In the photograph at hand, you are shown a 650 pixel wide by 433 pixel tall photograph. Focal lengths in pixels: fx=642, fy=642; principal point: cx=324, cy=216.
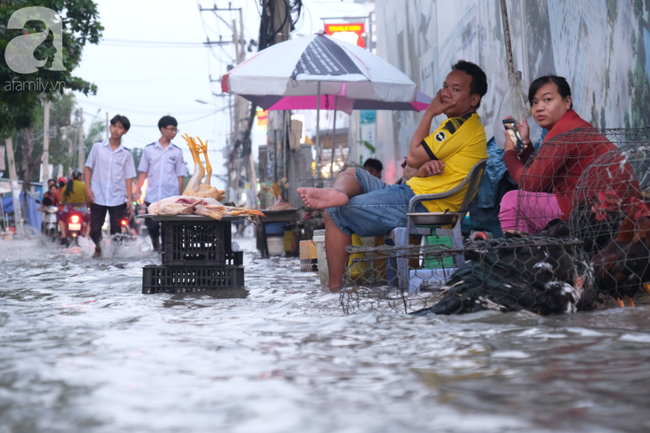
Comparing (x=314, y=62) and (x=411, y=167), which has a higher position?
(x=314, y=62)

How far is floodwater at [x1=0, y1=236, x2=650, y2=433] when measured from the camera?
1.46 metres

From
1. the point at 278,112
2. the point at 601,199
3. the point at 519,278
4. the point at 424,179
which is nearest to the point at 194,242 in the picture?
the point at 424,179

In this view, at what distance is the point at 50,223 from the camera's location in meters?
14.4

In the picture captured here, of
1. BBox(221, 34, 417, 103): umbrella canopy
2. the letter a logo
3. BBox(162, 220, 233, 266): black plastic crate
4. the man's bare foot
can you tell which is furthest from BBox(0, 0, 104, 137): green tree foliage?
the man's bare foot

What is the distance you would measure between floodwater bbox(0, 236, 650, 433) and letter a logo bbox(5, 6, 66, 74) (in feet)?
26.3

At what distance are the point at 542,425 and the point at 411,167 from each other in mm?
3182

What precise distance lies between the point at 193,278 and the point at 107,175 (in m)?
3.98

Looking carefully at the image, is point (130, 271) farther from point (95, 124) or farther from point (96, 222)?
point (95, 124)

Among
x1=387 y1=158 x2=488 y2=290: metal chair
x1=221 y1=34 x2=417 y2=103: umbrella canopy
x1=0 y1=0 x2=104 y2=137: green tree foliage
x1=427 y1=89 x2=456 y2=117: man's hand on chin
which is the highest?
x1=0 y1=0 x2=104 y2=137: green tree foliage

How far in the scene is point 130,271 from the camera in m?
6.15

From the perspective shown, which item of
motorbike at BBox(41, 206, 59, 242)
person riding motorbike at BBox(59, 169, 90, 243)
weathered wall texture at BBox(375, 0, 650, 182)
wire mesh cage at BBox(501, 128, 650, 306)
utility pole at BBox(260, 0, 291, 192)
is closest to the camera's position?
wire mesh cage at BBox(501, 128, 650, 306)

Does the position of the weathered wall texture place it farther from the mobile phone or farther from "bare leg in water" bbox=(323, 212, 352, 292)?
"bare leg in water" bbox=(323, 212, 352, 292)

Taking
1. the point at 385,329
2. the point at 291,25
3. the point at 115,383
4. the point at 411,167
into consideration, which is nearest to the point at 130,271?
the point at 411,167

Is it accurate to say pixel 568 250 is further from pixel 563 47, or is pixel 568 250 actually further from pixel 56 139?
pixel 56 139
